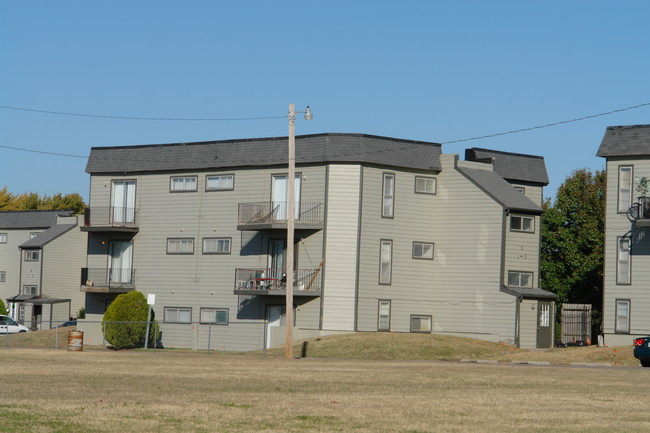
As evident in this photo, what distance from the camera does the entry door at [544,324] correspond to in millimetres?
51156

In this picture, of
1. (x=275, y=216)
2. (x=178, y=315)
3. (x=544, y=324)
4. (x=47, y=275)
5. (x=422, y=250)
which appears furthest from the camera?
(x=47, y=275)

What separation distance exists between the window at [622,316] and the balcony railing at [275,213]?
564 inches

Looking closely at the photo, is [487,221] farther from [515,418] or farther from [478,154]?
[515,418]

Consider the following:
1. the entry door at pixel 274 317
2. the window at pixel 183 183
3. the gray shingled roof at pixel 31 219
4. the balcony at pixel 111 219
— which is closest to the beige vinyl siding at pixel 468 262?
the entry door at pixel 274 317

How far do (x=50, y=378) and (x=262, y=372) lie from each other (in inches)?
260

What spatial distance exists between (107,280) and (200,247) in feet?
20.1

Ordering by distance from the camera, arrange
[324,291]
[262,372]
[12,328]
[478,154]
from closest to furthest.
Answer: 1. [262,372]
2. [324,291]
3. [478,154]
4. [12,328]

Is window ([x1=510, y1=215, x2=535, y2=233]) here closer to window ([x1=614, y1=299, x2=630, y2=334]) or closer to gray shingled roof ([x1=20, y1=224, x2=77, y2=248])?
window ([x1=614, y1=299, x2=630, y2=334])

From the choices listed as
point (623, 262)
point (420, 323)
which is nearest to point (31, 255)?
point (420, 323)

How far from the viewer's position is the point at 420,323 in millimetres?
52438

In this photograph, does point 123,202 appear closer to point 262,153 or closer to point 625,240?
point 262,153

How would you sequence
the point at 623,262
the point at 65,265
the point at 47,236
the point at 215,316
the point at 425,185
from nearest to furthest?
the point at 623,262
the point at 425,185
the point at 215,316
the point at 65,265
the point at 47,236

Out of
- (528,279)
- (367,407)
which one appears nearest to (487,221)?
(528,279)

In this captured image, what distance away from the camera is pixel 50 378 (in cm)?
2558
